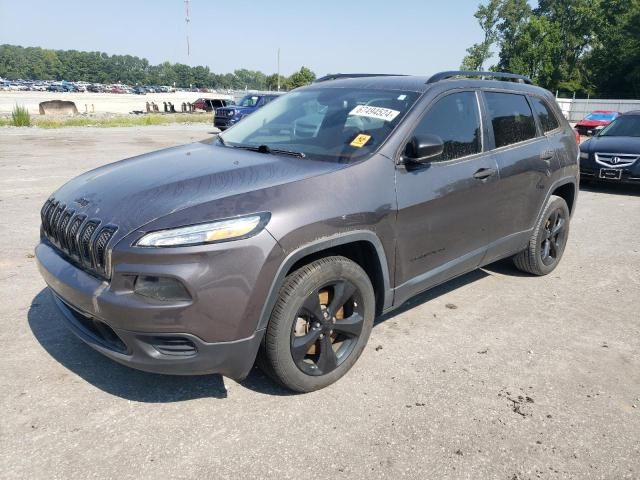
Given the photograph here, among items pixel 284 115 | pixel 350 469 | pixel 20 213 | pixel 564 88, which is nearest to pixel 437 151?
pixel 284 115

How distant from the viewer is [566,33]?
6831cm

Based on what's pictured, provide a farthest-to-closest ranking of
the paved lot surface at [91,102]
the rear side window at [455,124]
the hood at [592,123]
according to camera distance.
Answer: the paved lot surface at [91,102]
the hood at [592,123]
the rear side window at [455,124]

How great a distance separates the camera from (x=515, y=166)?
423 cm

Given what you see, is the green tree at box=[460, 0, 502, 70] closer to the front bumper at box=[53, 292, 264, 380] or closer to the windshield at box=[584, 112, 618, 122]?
the windshield at box=[584, 112, 618, 122]

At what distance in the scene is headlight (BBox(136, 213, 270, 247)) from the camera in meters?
2.43

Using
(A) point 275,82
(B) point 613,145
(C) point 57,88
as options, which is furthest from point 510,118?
(C) point 57,88

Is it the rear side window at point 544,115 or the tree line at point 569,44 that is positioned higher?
the tree line at point 569,44

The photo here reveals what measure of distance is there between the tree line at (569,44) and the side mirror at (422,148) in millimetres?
61237

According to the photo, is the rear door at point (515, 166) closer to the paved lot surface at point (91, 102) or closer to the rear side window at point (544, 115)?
the rear side window at point (544, 115)

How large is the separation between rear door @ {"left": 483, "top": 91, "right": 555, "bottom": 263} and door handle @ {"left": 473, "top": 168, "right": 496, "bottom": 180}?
14 cm

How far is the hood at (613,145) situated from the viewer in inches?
369

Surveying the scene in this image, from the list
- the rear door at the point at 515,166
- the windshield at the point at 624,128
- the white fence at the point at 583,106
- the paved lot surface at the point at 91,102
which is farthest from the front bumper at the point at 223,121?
the white fence at the point at 583,106

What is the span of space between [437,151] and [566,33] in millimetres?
76695

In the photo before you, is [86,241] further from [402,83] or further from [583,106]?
[583,106]
